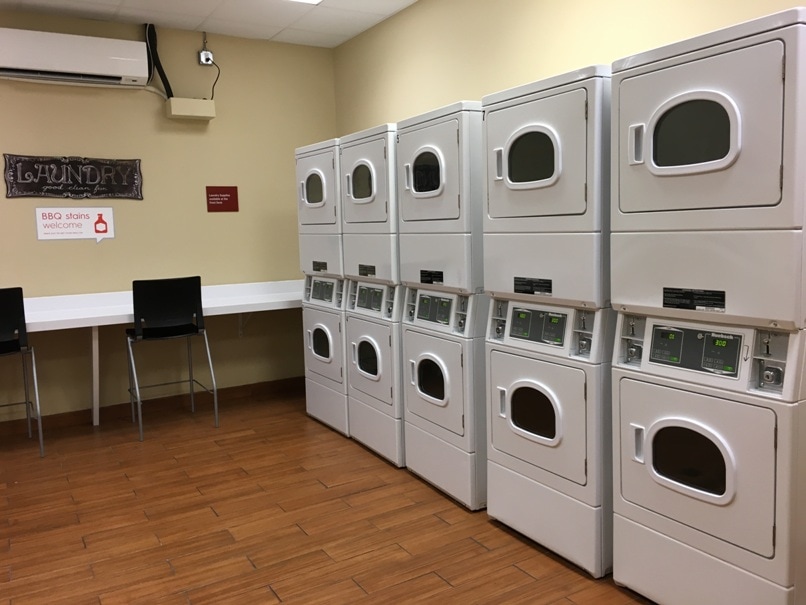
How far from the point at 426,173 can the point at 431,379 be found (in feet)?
3.34

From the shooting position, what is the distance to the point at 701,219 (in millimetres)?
1998

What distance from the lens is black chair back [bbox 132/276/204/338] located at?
4.30 m

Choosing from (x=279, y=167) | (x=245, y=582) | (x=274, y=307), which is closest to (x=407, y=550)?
(x=245, y=582)

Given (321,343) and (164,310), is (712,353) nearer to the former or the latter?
(321,343)

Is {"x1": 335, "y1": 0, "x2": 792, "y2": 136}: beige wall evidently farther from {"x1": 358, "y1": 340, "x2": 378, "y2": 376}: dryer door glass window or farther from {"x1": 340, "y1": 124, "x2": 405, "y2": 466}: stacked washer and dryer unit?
{"x1": 358, "y1": 340, "x2": 378, "y2": 376}: dryer door glass window

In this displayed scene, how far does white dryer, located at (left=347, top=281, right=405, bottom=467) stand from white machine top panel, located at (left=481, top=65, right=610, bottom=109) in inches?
48.9

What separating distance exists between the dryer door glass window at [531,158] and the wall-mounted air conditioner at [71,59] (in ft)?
10.4

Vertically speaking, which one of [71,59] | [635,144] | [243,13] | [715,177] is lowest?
[715,177]

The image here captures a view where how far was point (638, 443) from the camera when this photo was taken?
2.26 meters

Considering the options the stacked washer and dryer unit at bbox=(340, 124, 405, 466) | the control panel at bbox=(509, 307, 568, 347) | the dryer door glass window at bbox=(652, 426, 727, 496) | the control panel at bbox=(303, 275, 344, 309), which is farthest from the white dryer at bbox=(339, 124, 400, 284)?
the dryer door glass window at bbox=(652, 426, 727, 496)

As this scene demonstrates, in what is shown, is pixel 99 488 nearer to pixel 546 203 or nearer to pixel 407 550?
pixel 407 550

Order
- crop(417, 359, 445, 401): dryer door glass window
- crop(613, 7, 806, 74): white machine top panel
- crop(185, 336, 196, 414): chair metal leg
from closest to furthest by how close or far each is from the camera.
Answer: crop(613, 7, 806, 74): white machine top panel → crop(417, 359, 445, 401): dryer door glass window → crop(185, 336, 196, 414): chair metal leg

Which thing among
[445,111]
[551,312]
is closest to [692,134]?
[551,312]

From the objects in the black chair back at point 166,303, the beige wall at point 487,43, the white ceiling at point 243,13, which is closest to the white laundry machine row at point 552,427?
the beige wall at point 487,43
